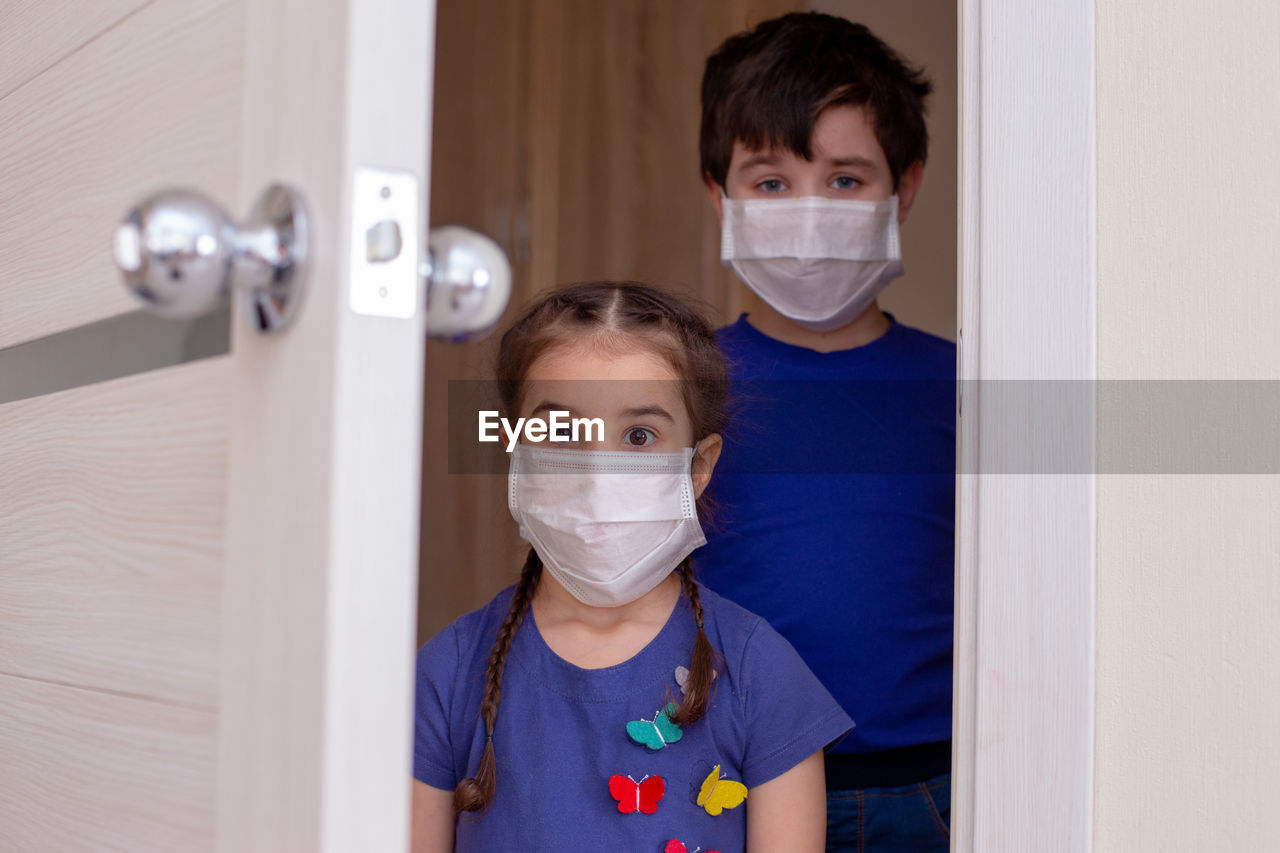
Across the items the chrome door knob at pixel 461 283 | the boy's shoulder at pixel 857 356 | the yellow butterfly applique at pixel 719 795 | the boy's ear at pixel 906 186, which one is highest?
the boy's ear at pixel 906 186

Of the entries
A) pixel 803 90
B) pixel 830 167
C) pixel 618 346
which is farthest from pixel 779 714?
pixel 803 90

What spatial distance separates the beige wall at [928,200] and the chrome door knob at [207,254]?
2081 mm

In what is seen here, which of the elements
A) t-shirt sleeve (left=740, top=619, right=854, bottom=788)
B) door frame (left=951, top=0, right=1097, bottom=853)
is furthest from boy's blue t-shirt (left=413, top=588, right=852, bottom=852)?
door frame (left=951, top=0, right=1097, bottom=853)

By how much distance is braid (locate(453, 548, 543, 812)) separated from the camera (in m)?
1.17

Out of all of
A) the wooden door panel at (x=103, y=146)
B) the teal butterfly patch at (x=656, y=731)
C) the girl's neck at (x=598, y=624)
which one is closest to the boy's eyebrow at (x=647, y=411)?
the girl's neck at (x=598, y=624)

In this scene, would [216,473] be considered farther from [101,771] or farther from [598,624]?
[598,624]

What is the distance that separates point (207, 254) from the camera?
1.46ft

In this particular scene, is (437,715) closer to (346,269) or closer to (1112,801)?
(1112,801)

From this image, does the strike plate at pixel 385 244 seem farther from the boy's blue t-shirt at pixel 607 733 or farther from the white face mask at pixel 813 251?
the white face mask at pixel 813 251

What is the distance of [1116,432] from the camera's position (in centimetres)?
83

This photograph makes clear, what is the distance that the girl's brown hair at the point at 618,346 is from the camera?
1.23 meters

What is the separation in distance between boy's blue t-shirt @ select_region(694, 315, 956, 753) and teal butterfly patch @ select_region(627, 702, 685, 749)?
31 centimetres

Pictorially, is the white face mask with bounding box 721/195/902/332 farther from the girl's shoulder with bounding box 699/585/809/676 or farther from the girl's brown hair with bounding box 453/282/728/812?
the girl's shoulder with bounding box 699/585/809/676

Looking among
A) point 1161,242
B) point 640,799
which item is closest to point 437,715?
point 640,799
